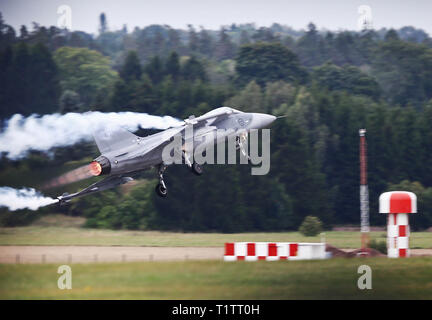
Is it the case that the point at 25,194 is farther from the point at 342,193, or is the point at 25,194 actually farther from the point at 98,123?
the point at 342,193

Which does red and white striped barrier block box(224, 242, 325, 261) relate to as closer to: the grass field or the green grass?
the green grass

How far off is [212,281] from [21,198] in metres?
13.8

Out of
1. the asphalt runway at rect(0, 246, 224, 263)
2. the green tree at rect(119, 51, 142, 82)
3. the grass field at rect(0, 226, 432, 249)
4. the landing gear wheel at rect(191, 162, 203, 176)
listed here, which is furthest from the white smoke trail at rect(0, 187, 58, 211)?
the green tree at rect(119, 51, 142, 82)

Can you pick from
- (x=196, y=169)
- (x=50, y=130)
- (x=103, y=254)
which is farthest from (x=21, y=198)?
(x=196, y=169)

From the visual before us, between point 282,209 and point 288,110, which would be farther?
point 288,110

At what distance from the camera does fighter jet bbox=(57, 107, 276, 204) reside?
34.4 m

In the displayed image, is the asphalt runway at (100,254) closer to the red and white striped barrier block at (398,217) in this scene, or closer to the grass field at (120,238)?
the grass field at (120,238)

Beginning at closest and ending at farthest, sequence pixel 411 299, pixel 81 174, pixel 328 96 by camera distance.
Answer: pixel 411 299 → pixel 81 174 → pixel 328 96

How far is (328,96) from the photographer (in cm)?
9294

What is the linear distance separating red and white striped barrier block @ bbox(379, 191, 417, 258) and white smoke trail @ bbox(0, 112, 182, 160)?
11143mm

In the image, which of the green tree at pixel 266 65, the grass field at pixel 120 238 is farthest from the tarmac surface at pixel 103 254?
the green tree at pixel 266 65

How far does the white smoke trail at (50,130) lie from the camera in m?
37.8

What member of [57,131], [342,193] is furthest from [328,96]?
[57,131]
